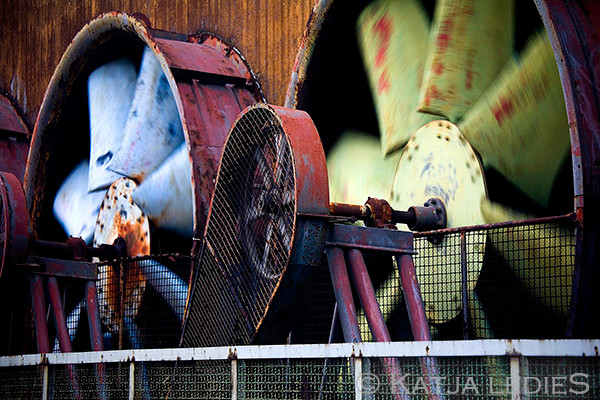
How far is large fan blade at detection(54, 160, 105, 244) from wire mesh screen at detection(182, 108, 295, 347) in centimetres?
352

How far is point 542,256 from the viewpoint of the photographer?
15.8 ft

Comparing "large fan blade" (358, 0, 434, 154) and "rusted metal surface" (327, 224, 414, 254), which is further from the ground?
"large fan blade" (358, 0, 434, 154)

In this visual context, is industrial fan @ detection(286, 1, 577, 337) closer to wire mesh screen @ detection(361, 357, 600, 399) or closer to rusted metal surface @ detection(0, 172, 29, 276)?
wire mesh screen @ detection(361, 357, 600, 399)

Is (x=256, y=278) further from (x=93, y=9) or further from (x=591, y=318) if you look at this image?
(x=93, y=9)

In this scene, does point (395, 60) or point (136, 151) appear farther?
point (136, 151)

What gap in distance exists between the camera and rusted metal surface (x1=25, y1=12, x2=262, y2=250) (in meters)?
6.52

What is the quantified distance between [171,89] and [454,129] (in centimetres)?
273

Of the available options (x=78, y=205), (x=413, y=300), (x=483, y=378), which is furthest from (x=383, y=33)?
(x=78, y=205)

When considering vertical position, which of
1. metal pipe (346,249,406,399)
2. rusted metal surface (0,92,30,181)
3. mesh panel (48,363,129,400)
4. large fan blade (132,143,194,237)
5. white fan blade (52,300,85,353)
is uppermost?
rusted metal surface (0,92,30,181)

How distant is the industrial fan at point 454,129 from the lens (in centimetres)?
481

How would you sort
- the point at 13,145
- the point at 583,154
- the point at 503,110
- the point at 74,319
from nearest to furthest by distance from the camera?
the point at 583,154 < the point at 503,110 < the point at 74,319 < the point at 13,145

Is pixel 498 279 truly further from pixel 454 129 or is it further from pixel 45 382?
pixel 45 382

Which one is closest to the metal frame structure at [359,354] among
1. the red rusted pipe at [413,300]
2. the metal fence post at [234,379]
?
the metal fence post at [234,379]

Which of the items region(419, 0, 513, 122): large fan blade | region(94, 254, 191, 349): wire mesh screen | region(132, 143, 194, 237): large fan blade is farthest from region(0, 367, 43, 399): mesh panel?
region(419, 0, 513, 122): large fan blade
